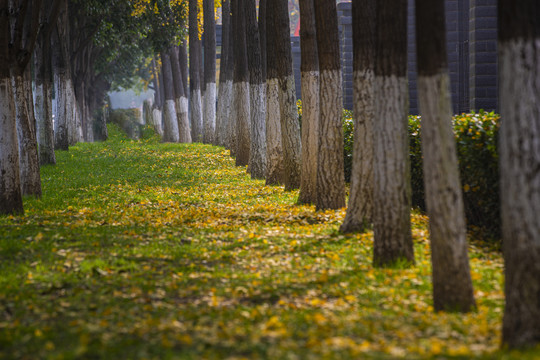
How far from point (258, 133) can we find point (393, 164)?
A: 1158 cm

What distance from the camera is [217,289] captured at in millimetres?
7695

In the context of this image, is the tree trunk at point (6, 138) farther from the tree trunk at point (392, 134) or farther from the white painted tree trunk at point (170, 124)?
the white painted tree trunk at point (170, 124)

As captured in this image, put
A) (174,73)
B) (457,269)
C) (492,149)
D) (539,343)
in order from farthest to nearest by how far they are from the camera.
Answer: (174,73)
(492,149)
(457,269)
(539,343)

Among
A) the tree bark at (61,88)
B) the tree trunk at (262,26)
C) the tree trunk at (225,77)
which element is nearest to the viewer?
the tree trunk at (262,26)

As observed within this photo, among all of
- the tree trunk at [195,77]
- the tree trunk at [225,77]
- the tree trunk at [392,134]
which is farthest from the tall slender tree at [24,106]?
the tree trunk at [195,77]

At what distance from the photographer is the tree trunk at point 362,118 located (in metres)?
10.2

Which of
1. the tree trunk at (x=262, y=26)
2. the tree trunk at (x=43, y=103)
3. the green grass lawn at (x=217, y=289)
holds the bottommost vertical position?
the green grass lawn at (x=217, y=289)

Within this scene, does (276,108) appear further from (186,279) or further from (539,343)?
(539,343)

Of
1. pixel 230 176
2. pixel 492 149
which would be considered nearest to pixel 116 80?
pixel 230 176

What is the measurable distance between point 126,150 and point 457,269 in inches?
1032

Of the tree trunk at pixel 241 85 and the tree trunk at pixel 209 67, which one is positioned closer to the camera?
the tree trunk at pixel 241 85

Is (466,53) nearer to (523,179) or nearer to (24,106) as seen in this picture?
(24,106)

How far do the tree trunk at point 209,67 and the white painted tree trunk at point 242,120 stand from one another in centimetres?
940

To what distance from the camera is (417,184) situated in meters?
12.7
